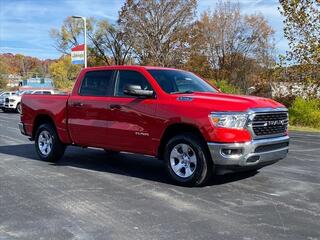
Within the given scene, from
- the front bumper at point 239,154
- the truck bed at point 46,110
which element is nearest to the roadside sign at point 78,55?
the truck bed at point 46,110

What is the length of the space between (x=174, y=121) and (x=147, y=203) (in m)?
1.49

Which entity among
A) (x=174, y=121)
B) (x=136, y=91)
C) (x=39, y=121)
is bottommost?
(x=39, y=121)

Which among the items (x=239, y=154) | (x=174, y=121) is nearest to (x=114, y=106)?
(x=174, y=121)

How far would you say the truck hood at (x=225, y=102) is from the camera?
6.66m

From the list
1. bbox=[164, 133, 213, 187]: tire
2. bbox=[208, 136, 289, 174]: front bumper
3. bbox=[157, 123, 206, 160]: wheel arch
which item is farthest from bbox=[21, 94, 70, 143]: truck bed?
bbox=[208, 136, 289, 174]: front bumper

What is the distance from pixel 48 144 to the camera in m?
9.50

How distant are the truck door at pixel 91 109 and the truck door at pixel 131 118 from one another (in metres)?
0.19

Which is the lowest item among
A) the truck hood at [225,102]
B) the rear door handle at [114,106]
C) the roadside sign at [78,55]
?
the rear door handle at [114,106]

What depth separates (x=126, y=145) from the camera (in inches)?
309

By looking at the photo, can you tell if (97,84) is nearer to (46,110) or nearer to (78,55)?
(46,110)

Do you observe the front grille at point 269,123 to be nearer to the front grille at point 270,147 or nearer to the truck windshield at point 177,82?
the front grille at point 270,147

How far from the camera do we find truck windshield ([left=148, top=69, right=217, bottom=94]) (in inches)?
301

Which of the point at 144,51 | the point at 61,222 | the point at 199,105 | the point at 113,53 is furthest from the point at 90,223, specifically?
the point at 113,53

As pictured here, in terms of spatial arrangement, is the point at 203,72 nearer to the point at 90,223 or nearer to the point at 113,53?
the point at 113,53
